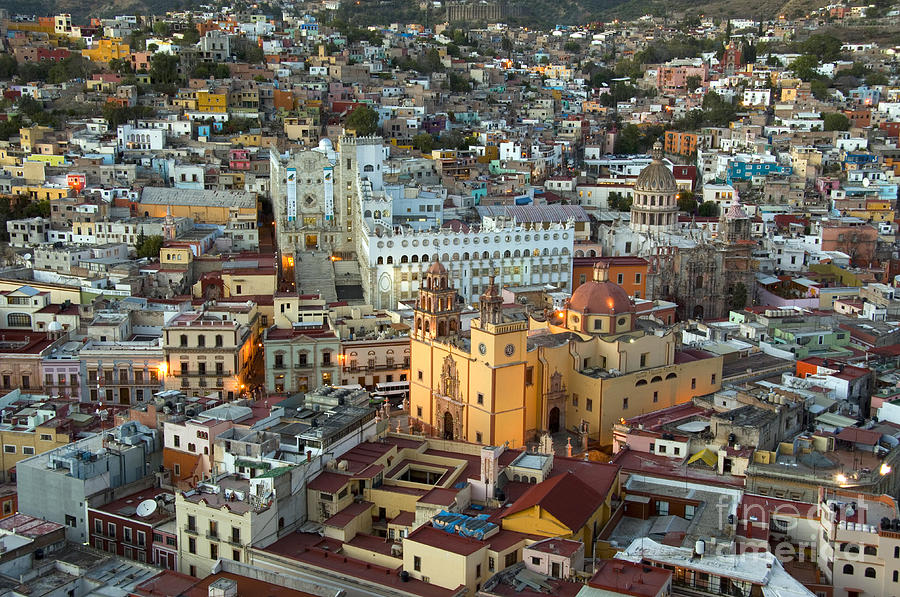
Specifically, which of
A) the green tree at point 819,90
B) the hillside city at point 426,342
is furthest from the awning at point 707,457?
the green tree at point 819,90

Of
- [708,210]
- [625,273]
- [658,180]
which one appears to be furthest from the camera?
[708,210]

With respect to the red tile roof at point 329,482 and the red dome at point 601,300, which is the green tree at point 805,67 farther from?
the red tile roof at point 329,482

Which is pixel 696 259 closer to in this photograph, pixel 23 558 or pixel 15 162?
pixel 23 558

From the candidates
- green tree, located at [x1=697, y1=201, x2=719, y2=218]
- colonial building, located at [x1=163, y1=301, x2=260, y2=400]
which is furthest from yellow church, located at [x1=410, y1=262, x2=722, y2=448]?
green tree, located at [x1=697, y1=201, x2=719, y2=218]

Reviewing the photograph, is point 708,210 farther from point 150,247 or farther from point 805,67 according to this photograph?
point 805,67

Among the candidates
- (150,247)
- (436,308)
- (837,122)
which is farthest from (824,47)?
(436,308)

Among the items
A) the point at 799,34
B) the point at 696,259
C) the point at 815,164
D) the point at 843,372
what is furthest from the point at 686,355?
the point at 799,34
